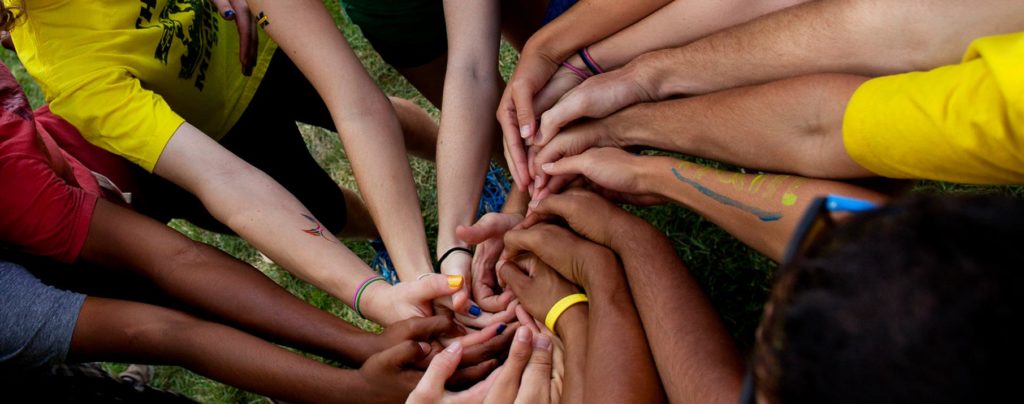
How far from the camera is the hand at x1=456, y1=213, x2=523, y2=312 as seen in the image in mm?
1799

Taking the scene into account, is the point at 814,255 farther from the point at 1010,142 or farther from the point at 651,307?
the point at 651,307

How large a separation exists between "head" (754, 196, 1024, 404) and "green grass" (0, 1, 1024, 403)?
1.52 m

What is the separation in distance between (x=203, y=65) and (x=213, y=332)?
835 mm

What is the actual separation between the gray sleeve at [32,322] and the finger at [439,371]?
2.43 feet

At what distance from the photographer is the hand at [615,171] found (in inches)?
64.0

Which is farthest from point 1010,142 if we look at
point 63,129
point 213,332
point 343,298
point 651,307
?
point 63,129

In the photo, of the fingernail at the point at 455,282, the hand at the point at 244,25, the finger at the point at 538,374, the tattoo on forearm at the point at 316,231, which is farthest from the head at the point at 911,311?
the hand at the point at 244,25

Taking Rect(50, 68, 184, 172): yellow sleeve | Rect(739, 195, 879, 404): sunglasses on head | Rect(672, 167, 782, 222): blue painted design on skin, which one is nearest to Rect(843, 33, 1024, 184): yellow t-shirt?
Rect(672, 167, 782, 222): blue painted design on skin

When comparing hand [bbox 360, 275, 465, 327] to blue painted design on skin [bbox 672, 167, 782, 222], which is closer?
blue painted design on skin [bbox 672, 167, 782, 222]

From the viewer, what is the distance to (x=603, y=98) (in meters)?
1.70

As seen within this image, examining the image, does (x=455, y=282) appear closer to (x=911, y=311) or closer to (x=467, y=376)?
(x=467, y=376)

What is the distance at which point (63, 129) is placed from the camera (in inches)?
80.1

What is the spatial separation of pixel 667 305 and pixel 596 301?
5.7 inches

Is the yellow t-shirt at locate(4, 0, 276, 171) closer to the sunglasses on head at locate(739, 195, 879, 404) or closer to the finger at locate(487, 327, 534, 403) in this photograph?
the finger at locate(487, 327, 534, 403)
